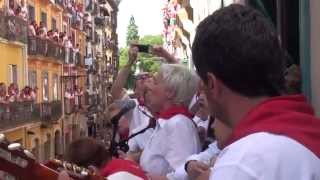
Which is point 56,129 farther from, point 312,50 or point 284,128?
point 284,128

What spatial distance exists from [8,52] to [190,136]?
27.4 metres

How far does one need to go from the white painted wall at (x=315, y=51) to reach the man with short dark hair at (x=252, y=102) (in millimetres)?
2562

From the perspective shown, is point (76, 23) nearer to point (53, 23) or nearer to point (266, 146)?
point (53, 23)

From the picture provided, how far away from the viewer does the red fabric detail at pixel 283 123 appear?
63.9 inches

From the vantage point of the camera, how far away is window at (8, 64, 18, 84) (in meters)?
30.8

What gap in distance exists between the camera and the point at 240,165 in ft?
5.10

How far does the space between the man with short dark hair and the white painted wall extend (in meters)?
2.56

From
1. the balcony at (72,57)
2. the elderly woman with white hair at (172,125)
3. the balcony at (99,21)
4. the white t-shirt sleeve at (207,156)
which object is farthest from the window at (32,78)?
the white t-shirt sleeve at (207,156)

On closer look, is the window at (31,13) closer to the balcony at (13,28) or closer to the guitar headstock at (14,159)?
the balcony at (13,28)

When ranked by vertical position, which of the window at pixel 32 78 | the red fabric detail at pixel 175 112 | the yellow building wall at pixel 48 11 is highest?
the yellow building wall at pixel 48 11

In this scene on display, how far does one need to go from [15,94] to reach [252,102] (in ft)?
96.1

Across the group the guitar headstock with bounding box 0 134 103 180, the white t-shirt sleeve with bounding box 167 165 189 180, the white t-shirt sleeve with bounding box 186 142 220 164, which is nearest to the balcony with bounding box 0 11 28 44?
the white t-shirt sleeve with bounding box 167 165 189 180

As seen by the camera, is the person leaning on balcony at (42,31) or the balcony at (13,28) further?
the person leaning on balcony at (42,31)

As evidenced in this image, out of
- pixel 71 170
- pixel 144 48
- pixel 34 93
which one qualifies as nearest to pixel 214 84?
pixel 71 170
